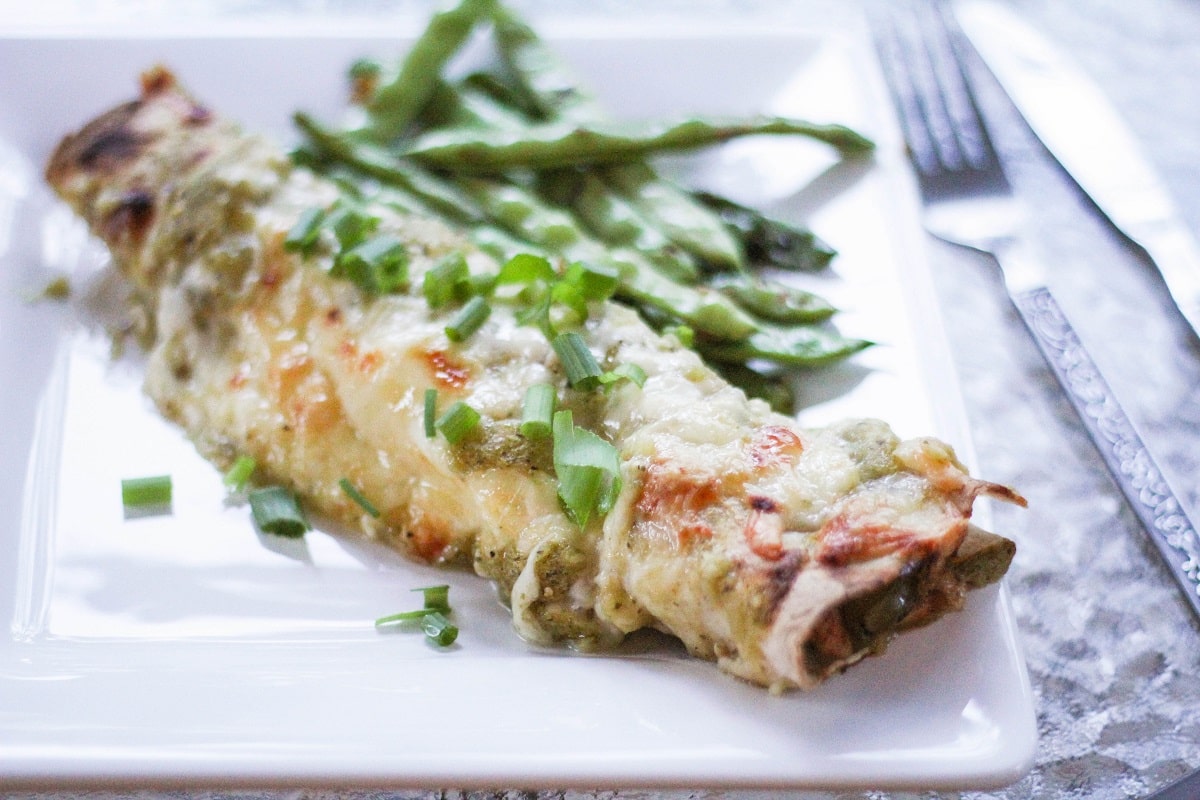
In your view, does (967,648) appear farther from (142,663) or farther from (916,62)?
(916,62)

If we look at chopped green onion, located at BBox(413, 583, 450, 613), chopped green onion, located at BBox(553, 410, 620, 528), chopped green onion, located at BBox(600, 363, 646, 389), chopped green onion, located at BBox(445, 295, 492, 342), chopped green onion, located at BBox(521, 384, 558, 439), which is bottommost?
chopped green onion, located at BBox(413, 583, 450, 613)

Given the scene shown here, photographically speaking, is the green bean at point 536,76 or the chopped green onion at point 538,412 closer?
the chopped green onion at point 538,412

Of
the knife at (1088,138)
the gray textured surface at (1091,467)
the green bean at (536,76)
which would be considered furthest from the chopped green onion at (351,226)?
the knife at (1088,138)

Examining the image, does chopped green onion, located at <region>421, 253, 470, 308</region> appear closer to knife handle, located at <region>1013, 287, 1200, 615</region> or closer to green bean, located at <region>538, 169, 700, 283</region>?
green bean, located at <region>538, 169, 700, 283</region>

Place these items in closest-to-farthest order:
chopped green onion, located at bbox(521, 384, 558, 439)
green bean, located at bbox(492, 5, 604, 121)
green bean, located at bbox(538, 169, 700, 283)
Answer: chopped green onion, located at bbox(521, 384, 558, 439), green bean, located at bbox(538, 169, 700, 283), green bean, located at bbox(492, 5, 604, 121)

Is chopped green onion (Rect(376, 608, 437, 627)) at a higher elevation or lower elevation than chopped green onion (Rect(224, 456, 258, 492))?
lower

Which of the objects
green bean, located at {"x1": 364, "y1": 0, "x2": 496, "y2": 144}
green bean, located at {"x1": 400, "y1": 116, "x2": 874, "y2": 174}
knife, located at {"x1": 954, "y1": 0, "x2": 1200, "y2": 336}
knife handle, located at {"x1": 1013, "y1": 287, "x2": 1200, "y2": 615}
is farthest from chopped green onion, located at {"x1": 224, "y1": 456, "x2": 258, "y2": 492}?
knife, located at {"x1": 954, "y1": 0, "x2": 1200, "y2": 336}

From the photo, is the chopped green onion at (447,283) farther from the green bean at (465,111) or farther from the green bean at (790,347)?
the green bean at (465,111)
